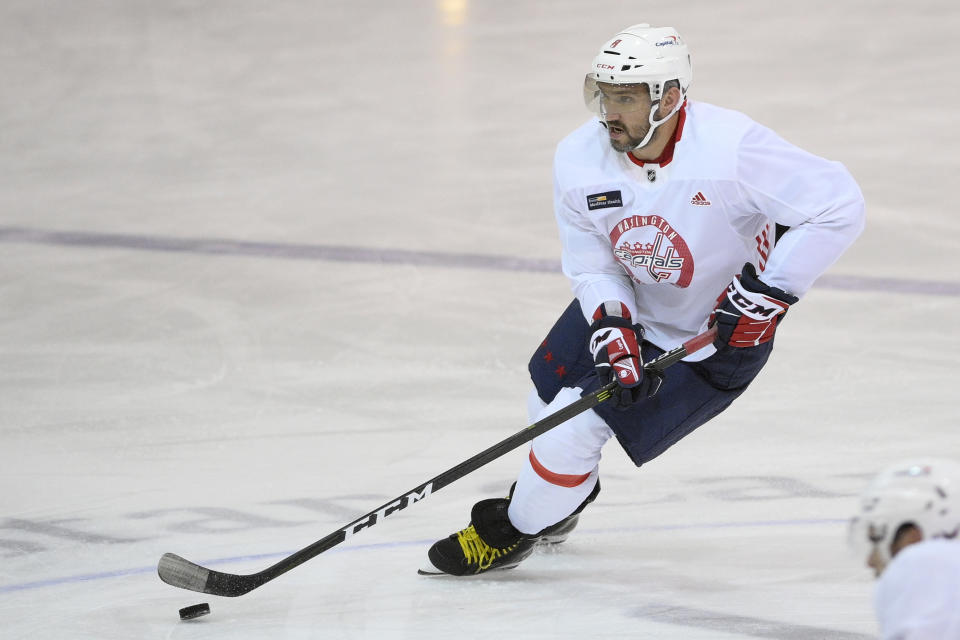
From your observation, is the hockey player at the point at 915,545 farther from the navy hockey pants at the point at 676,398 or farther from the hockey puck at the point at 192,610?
the hockey puck at the point at 192,610

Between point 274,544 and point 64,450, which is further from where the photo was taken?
point 64,450

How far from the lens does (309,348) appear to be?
4.63m

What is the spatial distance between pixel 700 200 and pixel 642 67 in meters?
0.29

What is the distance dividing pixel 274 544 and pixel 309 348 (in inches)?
53.1

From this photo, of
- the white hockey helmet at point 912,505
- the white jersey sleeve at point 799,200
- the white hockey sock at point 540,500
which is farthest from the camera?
the white hockey sock at point 540,500

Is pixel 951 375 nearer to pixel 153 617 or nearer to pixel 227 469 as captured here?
pixel 227 469

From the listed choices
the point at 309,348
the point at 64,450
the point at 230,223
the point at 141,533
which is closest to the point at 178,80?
the point at 230,223

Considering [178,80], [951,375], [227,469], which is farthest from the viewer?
[178,80]

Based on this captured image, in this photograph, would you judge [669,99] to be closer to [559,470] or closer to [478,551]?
[559,470]

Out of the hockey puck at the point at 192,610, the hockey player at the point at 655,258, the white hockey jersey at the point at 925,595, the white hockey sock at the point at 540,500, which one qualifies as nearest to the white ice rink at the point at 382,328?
the hockey puck at the point at 192,610

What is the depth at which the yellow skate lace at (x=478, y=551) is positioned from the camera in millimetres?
3127

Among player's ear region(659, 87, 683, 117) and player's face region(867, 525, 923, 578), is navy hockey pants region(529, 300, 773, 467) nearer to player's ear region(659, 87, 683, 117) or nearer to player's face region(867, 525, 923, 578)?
player's ear region(659, 87, 683, 117)

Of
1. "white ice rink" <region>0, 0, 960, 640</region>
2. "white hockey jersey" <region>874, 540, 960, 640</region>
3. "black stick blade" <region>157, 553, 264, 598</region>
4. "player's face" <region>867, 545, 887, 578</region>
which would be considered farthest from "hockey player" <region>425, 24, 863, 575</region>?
"white hockey jersey" <region>874, 540, 960, 640</region>

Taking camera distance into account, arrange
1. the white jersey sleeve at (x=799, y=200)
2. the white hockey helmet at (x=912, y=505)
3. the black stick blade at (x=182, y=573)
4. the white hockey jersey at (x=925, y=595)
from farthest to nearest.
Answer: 1. the black stick blade at (x=182, y=573)
2. the white jersey sleeve at (x=799, y=200)
3. the white hockey helmet at (x=912, y=505)
4. the white hockey jersey at (x=925, y=595)
